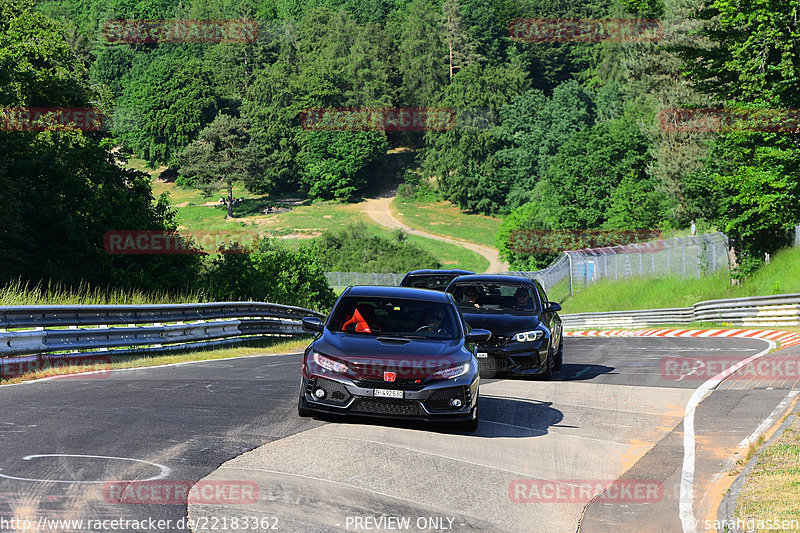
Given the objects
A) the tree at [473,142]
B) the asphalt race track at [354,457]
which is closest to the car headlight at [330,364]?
the asphalt race track at [354,457]

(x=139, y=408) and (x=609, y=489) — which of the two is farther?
(x=139, y=408)

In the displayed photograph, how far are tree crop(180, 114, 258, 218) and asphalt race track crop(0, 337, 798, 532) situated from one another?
116617mm

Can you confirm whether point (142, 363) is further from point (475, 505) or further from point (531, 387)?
point (475, 505)

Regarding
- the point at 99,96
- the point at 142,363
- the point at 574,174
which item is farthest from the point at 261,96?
the point at 142,363

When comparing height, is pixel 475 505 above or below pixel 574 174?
above

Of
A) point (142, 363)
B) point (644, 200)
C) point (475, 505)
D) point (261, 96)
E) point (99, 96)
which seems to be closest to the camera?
point (475, 505)

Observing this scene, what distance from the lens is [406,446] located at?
30.8 feet

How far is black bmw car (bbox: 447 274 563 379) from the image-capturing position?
15.3 metres

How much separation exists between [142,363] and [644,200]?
70.3 m

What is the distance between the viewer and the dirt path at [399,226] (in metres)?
106

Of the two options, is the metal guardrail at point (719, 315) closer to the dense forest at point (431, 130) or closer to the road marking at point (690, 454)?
the dense forest at point (431, 130)

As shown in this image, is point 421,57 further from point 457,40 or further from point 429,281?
point 429,281

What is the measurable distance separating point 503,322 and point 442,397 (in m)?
Result: 5.83

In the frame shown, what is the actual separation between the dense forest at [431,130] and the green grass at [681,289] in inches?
65.5
